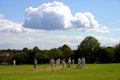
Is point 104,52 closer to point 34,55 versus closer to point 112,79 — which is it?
point 34,55

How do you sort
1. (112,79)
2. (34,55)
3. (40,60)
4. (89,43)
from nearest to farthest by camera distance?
(112,79)
(40,60)
(34,55)
(89,43)

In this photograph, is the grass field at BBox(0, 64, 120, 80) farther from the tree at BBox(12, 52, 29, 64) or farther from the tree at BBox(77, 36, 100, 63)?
the tree at BBox(77, 36, 100, 63)

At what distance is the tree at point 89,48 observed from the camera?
5474 inches

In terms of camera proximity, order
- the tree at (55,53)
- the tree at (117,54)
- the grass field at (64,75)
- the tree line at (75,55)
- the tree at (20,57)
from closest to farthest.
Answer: the grass field at (64,75)
the tree at (117,54)
the tree line at (75,55)
the tree at (20,57)
the tree at (55,53)

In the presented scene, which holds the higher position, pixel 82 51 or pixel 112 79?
pixel 82 51

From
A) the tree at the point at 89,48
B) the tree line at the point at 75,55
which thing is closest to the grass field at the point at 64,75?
the tree line at the point at 75,55

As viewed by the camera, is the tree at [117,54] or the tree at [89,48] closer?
the tree at [117,54]

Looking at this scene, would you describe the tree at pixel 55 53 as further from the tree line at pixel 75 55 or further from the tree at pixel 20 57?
the tree at pixel 20 57

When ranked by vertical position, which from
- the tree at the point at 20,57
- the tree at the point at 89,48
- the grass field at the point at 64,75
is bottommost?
the grass field at the point at 64,75

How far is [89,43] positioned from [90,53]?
49.1 ft

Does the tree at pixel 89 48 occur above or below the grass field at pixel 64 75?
above

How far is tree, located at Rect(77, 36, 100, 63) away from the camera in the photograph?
456 ft

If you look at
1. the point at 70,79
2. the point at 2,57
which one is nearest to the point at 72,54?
the point at 2,57

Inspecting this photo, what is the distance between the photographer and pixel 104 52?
135 meters
